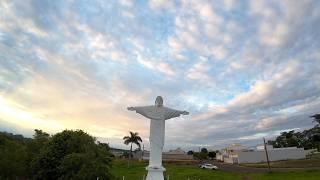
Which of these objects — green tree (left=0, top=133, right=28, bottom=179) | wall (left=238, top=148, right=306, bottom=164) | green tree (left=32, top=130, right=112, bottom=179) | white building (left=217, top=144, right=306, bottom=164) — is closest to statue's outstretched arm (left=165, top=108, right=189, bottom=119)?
green tree (left=32, top=130, right=112, bottom=179)

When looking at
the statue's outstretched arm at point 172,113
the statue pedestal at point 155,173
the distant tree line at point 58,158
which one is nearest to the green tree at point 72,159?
the distant tree line at point 58,158

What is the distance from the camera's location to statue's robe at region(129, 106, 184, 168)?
1956 cm

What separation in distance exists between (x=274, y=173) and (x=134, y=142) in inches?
1388

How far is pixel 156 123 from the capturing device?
19828 mm

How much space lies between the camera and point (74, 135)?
138 ft

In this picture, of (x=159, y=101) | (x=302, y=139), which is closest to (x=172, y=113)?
(x=159, y=101)

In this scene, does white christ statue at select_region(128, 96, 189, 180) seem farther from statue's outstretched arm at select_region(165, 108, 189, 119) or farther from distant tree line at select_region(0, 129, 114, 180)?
distant tree line at select_region(0, 129, 114, 180)

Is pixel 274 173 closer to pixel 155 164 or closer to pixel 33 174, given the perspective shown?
pixel 33 174

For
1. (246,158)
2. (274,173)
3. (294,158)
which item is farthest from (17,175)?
(294,158)

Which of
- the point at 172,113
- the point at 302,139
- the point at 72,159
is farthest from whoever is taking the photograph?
the point at 302,139

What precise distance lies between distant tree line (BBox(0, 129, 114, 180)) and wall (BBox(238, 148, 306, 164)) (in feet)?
208

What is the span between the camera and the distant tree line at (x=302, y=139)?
96.7m

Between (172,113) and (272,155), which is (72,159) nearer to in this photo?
(172,113)

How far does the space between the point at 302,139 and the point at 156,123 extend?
113479mm
